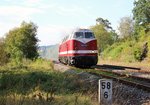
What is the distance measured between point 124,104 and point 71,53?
20262 mm

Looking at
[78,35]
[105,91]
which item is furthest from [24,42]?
[105,91]

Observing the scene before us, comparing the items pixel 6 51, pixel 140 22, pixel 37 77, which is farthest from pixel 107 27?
pixel 37 77

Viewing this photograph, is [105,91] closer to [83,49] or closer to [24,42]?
[83,49]

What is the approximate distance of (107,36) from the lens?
112 meters

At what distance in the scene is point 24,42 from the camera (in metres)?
54.3

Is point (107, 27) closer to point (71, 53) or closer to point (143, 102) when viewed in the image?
point (71, 53)

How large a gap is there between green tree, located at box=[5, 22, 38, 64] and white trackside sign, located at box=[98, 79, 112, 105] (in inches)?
1643

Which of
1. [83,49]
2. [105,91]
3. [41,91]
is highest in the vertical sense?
[83,49]

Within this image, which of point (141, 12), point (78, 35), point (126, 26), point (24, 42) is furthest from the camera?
point (126, 26)

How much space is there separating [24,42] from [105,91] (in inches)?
1719

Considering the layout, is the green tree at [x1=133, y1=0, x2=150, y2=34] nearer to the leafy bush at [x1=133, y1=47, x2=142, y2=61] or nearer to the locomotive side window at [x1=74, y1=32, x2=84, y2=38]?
the leafy bush at [x1=133, y1=47, x2=142, y2=61]

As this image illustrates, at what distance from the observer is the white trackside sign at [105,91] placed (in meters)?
11.3

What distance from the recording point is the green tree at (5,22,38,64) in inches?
2135

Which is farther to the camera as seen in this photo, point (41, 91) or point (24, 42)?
point (24, 42)
